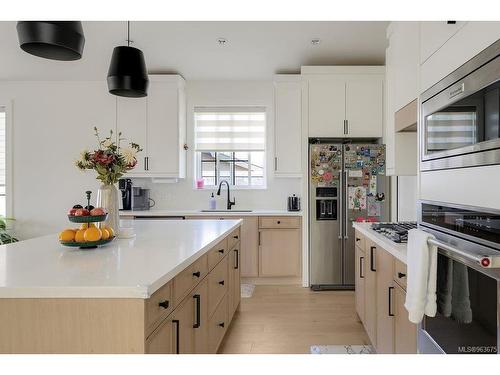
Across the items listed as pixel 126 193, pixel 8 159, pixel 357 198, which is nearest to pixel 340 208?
pixel 357 198

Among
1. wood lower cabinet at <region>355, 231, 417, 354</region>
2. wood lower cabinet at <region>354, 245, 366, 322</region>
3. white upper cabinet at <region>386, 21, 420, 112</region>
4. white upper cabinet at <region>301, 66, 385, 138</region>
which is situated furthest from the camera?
white upper cabinet at <region>301, 66, 385, 138</region>

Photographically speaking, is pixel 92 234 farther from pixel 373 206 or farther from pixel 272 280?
pixel 373 206

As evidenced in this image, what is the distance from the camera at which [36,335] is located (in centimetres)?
107

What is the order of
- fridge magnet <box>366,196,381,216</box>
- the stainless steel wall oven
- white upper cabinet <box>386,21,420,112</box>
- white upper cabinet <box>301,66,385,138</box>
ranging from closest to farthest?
the stainless steel wall oven < white upper cabinet <box>386,21,420,112</box> < fridge magnet <box>366,196,381,216</box> < white upper cabinet <box>301,66,385,138</box>

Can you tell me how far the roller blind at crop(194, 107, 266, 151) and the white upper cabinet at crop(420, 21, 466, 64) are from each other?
309 cm

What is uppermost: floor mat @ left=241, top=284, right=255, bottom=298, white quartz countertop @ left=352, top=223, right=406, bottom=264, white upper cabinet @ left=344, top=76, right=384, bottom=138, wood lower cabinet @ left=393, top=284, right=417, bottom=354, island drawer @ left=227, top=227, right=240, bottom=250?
white upper cabinet @ left=344, top=76, right=384, bottom=138

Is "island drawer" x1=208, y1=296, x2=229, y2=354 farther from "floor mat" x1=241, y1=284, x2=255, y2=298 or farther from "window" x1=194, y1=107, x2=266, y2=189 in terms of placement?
"window" x1=194, y1=107, x2=266, y2=189

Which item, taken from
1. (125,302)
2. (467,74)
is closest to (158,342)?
(125,302)

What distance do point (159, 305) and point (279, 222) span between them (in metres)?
2.99

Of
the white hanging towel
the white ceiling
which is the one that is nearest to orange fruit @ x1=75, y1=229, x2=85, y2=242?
the white hanging towel

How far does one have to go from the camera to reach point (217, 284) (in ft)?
7.36

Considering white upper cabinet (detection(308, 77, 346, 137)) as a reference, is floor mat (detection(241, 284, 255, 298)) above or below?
below

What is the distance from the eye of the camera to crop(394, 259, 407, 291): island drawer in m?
1.67
